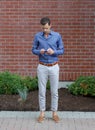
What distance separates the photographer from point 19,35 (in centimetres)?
1048

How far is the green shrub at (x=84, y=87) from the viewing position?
9078mm

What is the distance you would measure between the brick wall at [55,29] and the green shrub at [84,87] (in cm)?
119

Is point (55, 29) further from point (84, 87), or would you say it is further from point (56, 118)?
point (56, 118)

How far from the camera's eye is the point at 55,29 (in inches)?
410

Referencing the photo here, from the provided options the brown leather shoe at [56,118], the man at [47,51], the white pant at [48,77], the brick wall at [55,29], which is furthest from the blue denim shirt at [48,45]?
the brick wall at [55,29]

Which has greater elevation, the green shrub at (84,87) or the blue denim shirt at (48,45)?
the blue denim shirt at (48,45)

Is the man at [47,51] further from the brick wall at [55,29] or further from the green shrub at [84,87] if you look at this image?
the brick wall at [55,29]

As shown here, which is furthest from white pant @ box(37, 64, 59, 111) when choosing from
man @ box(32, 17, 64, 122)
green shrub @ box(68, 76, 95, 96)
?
green shrub @ box(68, 76, 95, 96)

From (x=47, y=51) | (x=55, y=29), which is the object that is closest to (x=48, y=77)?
(x=47, y=51)

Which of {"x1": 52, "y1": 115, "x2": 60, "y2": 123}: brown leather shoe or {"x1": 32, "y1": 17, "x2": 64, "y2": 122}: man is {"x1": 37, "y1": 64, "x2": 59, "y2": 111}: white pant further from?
{"x1": 52, "y1": 115, "x2": 60, "y2": 123}: brown leather shoe

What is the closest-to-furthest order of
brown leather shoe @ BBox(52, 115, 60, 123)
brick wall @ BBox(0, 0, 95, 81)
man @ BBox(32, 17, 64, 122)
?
man @ BBox(32, 17, 64, 122), brown leather shoe @ BBox(52, 115, 60, 123), brick wall @ BBox(0, 0, 95, 81)

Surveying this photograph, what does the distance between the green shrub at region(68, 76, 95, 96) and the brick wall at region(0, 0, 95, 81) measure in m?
1.19

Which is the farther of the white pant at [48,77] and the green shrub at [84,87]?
the green shrub at [84,87]

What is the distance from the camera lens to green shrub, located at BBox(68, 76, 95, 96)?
29.8 ft
